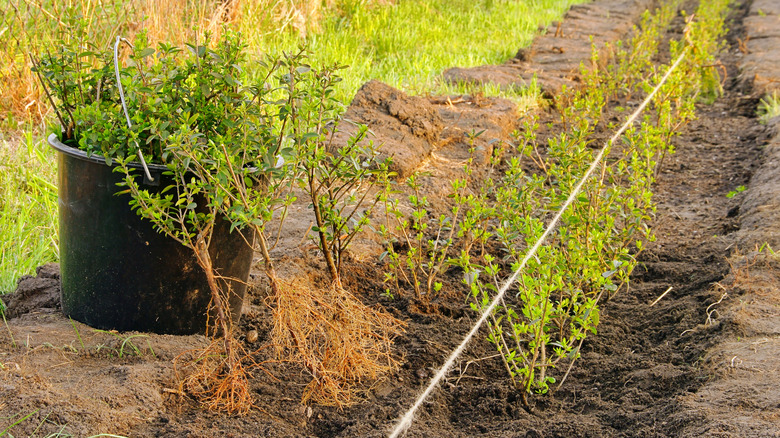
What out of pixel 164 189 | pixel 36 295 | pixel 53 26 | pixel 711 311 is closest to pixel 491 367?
pixel 711 311

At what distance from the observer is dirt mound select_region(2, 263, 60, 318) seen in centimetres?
240

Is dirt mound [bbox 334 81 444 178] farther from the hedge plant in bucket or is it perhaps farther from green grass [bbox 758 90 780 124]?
green grass [bbox 758 90 780 124]

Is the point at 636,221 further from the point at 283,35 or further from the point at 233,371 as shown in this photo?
the point at 283,35

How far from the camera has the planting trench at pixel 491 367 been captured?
1.82m

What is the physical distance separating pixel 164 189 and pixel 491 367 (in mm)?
1147

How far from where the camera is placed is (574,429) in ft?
6.32

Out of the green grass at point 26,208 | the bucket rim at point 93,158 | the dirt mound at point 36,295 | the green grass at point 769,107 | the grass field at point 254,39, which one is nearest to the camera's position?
the bucket rim at point 93,158

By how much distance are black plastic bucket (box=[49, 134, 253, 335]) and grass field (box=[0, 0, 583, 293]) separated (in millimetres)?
492

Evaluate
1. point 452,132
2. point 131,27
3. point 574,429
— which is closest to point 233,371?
point 574,429

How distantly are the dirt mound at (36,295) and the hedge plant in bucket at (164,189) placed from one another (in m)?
0.19

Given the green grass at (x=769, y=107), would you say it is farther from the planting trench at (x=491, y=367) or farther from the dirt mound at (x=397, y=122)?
the dirt mound at (x=397, y=122)

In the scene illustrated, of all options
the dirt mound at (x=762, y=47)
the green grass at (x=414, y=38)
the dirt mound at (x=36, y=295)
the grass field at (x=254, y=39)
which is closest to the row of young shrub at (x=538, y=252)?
the grass field at (x=254, y=39)

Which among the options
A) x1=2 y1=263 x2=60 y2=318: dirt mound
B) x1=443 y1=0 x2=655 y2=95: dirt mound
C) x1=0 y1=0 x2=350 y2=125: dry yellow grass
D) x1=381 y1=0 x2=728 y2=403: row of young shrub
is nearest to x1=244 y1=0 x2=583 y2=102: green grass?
x1=443 y1=0 x2=655 y2=95: dirt mound

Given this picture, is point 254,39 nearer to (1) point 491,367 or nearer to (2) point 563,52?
(2) point 563,52
